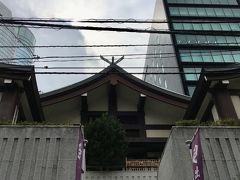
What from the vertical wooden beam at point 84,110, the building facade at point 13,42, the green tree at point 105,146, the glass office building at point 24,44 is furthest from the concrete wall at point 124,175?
the building facade at point 13,42

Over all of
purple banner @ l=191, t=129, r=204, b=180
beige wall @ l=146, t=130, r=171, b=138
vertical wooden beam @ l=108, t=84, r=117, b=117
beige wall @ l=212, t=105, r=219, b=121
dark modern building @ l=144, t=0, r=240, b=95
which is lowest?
purple banner @ l=191, t=129, r=204, b=180

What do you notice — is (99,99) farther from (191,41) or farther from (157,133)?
(191,41)

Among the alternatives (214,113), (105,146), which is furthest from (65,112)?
(214,113)

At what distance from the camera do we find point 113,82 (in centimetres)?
1952

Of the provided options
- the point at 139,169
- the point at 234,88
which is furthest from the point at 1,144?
the point at 234,88

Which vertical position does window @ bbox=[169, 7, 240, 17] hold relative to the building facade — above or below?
above

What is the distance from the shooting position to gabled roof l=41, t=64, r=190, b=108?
18.6 meters

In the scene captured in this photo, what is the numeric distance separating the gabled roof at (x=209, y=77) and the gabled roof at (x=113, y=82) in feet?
8.88

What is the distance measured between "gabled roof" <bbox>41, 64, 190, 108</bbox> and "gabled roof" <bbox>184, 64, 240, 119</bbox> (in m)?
2.71

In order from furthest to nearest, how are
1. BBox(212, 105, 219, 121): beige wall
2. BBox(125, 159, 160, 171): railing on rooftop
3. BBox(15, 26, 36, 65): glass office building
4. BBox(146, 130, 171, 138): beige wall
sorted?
BBox(146, 130, 171, 138): beige wall
BBox(125, 159, 160, 171): railing on rooftop
BBox(212, 105, 219, 121): beige wall
BBox(15, 26, 36, 65): glass office building

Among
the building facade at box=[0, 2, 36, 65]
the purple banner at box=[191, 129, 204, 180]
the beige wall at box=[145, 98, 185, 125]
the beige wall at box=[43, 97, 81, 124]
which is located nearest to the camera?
the purple banner at box=[191, 129, 204, 180]

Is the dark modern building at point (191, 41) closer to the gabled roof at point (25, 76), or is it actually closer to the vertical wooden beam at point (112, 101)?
the vertical wooden beam at point (112, 101)

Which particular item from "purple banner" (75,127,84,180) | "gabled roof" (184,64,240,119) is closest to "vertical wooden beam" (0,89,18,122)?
"purple banner" (75,127,84,180)

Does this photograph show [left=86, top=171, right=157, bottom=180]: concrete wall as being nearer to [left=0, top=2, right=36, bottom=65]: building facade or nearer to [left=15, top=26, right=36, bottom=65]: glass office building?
[left=15, top=26, right=36, bottom=65]: glass office building
